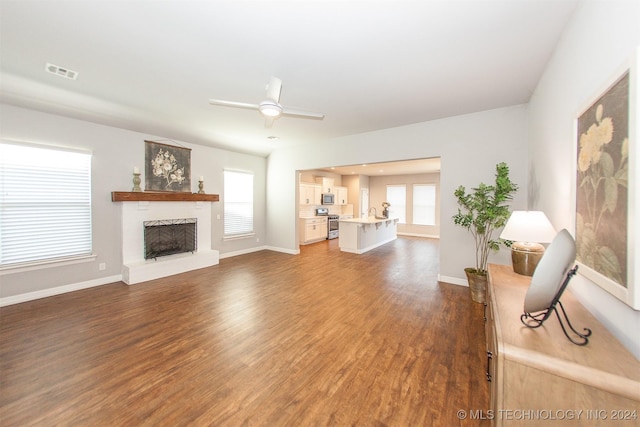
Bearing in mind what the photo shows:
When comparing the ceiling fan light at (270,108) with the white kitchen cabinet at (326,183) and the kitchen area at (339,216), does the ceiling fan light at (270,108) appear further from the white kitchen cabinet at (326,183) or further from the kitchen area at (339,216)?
the white kitchen cabinet at (326,183)

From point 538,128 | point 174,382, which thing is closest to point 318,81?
point 538,128

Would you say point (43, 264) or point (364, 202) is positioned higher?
point (364, 202)

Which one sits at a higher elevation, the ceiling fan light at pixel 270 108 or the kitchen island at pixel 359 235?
the ceiling fan light at pixel 270 108

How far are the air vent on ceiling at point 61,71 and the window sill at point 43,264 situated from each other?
266 centimetres

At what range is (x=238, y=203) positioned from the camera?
21.0ft

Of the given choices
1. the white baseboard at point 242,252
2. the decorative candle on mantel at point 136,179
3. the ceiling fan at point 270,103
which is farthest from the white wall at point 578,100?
the white baseboard at point 242,252

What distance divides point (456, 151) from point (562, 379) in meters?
3.71

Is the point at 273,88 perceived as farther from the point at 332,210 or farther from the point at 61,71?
the point at 332,210

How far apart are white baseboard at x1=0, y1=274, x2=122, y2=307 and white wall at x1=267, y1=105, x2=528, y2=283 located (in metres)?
4.79

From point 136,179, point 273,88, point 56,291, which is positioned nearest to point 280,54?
point 273,88

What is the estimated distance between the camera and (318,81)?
288 centimetres

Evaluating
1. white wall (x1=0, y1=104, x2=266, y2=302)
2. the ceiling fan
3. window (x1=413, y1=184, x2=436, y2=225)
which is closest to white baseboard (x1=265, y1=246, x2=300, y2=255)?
white wall (x1=0, y1=104, x2=266, y2=302)

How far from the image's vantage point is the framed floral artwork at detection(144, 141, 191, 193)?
4691 mm

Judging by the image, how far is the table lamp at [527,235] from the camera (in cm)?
191
